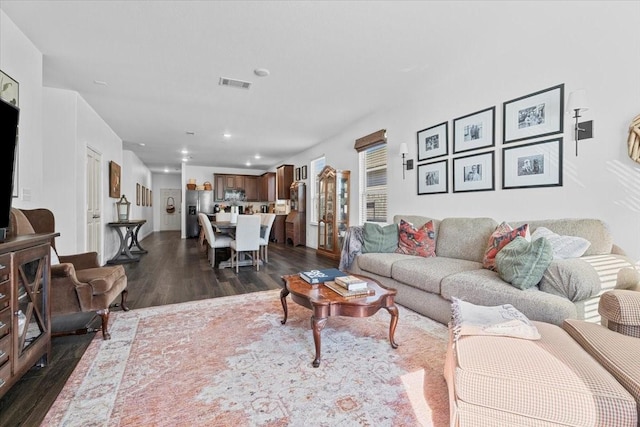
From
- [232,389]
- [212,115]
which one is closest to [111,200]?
[212,115]

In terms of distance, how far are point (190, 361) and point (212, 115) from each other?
159 inches

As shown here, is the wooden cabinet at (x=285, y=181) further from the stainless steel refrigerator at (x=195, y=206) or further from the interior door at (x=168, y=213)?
the interior door at (x=168, y=213)

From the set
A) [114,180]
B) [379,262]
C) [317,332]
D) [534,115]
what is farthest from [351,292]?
[114,180]

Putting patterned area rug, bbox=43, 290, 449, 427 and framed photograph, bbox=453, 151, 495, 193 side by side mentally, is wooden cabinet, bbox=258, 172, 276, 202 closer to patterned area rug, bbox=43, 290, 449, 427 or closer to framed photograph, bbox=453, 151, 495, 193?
framed photograph, bbox=453, 151, 495, 193

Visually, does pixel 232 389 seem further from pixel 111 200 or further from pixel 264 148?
pixel 264 148

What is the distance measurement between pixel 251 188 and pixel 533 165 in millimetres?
9145

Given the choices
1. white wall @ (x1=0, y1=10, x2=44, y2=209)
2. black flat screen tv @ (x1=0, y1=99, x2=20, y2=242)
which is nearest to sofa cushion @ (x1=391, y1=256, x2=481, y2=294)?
black flat screen tv @ (x1=0, y1=99, x2=20, y2=242)

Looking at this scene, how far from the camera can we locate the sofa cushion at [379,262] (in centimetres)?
307

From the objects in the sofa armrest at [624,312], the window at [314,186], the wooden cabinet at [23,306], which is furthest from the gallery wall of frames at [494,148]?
the wooden cabinet at [23,306]

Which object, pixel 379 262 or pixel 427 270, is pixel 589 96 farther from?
pixel 379 262

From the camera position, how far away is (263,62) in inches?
120

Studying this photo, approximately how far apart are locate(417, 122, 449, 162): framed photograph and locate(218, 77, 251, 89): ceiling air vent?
240 cm

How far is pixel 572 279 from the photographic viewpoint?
1823 mm

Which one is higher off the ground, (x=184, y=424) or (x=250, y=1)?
(x=250, y=1)
